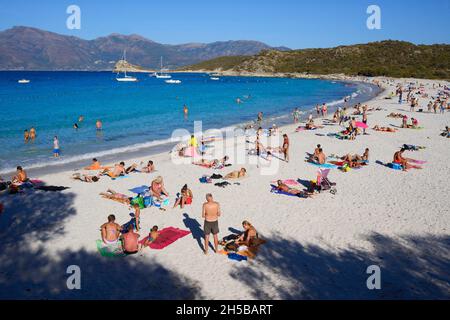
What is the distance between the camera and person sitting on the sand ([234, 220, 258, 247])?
8.16m

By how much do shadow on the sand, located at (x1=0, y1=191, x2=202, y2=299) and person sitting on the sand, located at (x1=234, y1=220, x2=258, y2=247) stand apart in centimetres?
174

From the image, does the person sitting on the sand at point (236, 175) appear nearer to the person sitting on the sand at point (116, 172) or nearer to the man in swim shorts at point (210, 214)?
the person sitting on the sand at point (116, 172)

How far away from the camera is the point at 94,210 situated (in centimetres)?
1045

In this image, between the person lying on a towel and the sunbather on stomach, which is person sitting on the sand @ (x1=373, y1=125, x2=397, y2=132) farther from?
the person lying on a towel

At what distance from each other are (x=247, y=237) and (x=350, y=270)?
2288 mm

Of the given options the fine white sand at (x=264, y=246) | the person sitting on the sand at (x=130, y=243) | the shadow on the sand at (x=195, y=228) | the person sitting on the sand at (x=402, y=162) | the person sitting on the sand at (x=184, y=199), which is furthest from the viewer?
the person sitting on the sand at (x=402, y=162)

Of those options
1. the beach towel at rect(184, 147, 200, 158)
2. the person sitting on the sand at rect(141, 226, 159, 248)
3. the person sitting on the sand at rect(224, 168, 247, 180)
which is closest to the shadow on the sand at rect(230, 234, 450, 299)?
the person sitting on the sand at rect(141, 226, 159, 248)

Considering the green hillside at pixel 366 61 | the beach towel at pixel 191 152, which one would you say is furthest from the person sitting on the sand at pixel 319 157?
the green hillside at pixel 366 61

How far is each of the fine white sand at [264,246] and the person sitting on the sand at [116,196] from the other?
261 mm

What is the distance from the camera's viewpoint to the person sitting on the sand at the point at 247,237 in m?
8.16

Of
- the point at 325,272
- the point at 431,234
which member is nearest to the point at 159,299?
the point at 325,272

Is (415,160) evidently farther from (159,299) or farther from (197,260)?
(159,299)

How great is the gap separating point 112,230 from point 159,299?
2.42 metres
